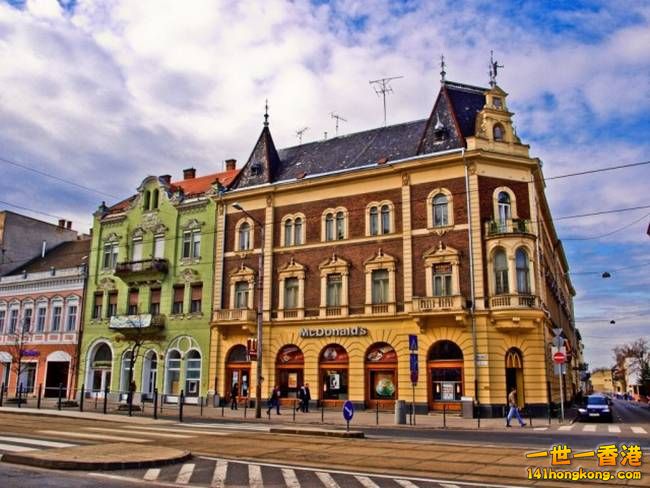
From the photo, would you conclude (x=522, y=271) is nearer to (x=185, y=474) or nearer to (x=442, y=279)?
(x=442, y=279)

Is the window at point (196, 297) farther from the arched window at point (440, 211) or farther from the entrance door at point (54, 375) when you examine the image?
the arched window at point (440, 211)

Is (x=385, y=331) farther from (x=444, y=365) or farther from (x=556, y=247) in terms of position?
(x=556, y=247)

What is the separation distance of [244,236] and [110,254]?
470 inches

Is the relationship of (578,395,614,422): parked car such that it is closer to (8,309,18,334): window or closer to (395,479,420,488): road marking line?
(395,479,420,488): road marking line

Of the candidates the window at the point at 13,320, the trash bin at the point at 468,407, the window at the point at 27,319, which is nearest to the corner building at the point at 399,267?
the trash bin at the point at 468,407

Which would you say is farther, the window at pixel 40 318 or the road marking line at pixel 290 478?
the window at pixel 40 318

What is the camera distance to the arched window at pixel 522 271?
30.2 m

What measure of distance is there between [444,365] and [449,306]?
3.08 metres

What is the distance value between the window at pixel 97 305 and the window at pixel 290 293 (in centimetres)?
1544

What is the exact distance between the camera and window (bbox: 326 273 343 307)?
3456 centimetres

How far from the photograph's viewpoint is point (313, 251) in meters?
35.8

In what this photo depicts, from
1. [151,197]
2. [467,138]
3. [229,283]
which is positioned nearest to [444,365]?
[467,138]

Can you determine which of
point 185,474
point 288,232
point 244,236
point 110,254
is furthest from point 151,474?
point 110,254

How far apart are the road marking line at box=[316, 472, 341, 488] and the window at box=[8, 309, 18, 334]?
42.6 metres
